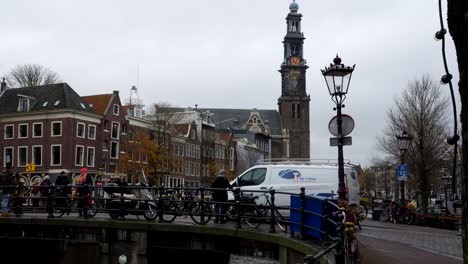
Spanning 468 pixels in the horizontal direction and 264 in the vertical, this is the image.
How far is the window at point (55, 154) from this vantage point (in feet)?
180

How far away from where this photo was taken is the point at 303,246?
11102 mm

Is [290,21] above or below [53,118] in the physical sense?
above

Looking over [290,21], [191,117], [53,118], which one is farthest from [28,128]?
[290,21]

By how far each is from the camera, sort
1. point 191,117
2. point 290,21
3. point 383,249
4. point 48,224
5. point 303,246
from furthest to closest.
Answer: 1. point 290,21
2. point 191,117
3. point 48,224
4. point 383,249
5. point 303,246

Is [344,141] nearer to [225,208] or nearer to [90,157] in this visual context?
[225,208]

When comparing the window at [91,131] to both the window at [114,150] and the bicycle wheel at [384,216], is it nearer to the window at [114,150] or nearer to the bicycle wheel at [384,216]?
the window at [114,150]

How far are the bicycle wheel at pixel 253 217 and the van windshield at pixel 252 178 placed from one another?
462 cm

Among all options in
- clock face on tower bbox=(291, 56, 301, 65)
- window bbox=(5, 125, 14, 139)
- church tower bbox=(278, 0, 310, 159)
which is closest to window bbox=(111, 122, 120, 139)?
window bbox=(5, 125, 14, 139)

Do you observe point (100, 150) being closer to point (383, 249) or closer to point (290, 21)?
point (383, 249)

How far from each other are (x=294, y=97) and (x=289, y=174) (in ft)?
345

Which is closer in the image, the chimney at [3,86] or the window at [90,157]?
the window at [90,157]

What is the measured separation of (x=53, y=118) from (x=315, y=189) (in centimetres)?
4068

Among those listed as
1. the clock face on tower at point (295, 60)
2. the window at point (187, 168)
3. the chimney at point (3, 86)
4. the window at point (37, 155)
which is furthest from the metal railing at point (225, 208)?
the clock face on tower at point (295, 60)

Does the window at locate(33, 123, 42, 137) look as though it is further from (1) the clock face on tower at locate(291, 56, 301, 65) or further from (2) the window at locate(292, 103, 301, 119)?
(2) the window at locate(292, 103, 301, 119)
